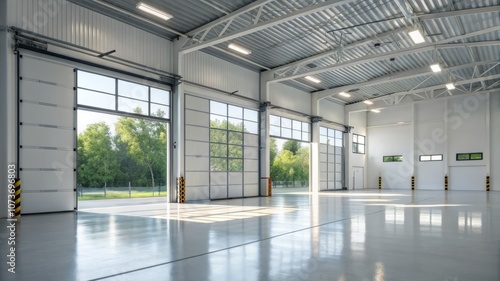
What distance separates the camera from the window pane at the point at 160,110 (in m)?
20.7

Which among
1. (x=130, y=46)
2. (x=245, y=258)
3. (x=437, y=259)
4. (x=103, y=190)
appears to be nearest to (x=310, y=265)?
(x=245, y=258)

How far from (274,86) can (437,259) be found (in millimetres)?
24124

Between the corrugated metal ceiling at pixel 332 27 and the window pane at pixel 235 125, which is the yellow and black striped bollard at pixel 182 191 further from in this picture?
the corrugated metal ceiling at pixel 332 27

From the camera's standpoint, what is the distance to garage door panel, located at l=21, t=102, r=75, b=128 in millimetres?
15025

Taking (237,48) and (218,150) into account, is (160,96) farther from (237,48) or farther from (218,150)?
(218,150)

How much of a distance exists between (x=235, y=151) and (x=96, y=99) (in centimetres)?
1078

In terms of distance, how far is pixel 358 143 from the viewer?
42.8m

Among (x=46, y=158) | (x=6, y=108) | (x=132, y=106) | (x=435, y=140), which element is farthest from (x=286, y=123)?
(x=6, y=108)

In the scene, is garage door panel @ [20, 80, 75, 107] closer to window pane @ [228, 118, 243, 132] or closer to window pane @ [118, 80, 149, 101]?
window pane @ [118, 80, 149, 101]

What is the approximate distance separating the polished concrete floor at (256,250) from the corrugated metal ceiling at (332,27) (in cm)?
985

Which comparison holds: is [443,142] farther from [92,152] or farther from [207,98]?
[92,152]

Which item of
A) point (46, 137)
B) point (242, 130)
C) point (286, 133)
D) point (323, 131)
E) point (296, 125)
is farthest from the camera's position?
point (323, 131)

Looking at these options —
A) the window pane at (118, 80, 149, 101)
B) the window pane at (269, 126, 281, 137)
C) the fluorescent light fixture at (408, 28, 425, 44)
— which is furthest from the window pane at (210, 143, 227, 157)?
the fluorescent light fixture at (408, 28, 425, 44)

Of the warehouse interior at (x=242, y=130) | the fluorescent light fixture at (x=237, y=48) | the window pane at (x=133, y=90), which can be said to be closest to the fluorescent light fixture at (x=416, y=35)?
the warehouse interior at (x=242, y=130)
